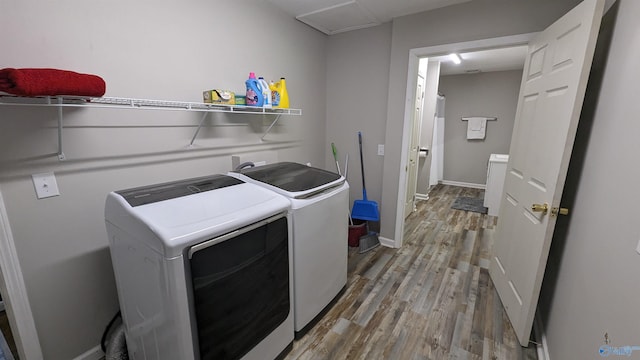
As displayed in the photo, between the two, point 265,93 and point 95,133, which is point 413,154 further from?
point 95,133

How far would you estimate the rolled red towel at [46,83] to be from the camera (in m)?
0.92

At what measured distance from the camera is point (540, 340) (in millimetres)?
1665

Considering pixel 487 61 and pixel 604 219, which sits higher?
pixel 487 61

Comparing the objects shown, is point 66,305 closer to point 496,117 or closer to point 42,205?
point 42,205

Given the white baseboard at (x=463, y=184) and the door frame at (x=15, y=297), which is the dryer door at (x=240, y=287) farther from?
the white baseboard at (x=463, y=184)

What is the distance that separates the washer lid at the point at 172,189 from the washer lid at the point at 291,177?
17cm

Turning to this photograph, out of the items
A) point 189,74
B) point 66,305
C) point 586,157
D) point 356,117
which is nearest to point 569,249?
point 586,157

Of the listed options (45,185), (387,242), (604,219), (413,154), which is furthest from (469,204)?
(45,185)

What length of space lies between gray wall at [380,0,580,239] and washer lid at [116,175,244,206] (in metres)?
1.78

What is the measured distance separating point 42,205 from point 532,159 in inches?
109

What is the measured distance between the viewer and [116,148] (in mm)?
1455

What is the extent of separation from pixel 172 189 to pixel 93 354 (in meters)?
1.10

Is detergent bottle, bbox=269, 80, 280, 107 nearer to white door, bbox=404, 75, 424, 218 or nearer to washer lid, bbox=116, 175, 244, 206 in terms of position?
washer lid, bbox=116, 175, 244, 206

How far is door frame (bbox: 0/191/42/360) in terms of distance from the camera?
3.77 ft
